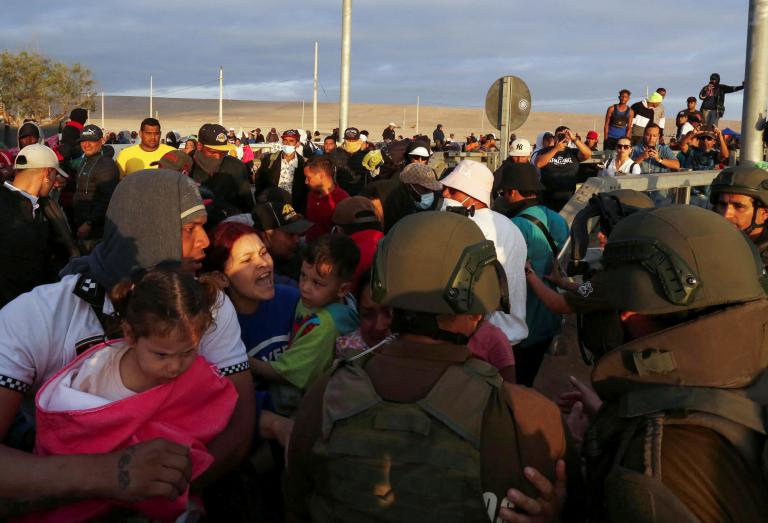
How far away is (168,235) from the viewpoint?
118 inches

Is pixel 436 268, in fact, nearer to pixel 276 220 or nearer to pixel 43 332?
pixel 43 332

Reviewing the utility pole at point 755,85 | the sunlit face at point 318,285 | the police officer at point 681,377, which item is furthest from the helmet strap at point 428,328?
the utility pole at point 755,85

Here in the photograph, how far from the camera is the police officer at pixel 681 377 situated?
5.75ft

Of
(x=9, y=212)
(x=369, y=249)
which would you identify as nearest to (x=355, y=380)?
(x=369, y=249)

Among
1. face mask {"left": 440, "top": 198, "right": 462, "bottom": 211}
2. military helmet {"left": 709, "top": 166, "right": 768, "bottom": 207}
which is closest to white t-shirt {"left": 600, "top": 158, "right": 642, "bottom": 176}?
military helmet {"left": 709, "top": 166, "right": 768, "bottom": 207}

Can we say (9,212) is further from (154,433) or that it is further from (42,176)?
(154,433)

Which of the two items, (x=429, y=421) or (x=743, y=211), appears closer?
(x=429, y=421)

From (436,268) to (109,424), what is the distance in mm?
1120

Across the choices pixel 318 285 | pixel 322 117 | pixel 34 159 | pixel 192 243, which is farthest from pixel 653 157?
pixel 322 117

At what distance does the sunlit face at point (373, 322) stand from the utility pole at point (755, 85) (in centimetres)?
478

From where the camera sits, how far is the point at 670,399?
1.88 m

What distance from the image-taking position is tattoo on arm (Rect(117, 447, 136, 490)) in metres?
2.29

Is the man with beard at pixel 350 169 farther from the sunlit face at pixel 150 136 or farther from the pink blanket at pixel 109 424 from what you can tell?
the pink blanket at pixel 109 424

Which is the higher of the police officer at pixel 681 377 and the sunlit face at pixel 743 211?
the sunlit face at pixel 743 211
